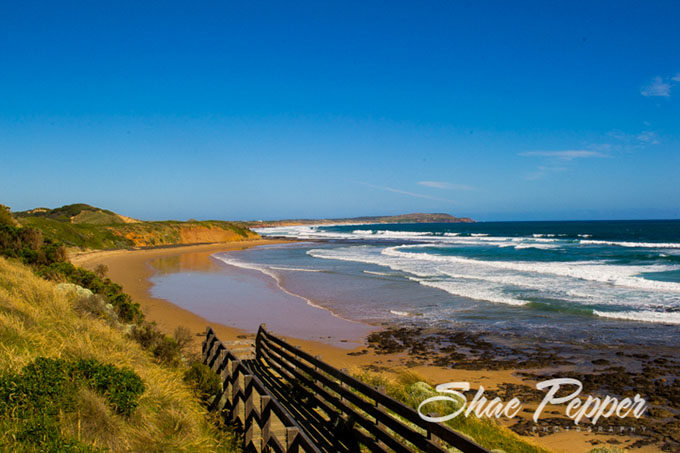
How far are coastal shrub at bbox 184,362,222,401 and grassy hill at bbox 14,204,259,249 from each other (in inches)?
1407

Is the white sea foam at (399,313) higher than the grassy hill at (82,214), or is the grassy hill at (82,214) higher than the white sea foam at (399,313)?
the grassy hill at (82,214)

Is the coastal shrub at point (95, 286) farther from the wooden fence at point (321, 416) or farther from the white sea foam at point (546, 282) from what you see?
the white sea foam at point (546, 282)

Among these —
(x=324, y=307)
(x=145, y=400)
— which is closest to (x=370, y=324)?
(x=324, y=307)

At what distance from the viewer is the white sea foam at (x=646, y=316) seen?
48.4 feet

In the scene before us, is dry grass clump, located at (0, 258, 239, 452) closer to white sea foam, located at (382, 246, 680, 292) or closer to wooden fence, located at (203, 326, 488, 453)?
wooden fence, located at (203, 326, 488, 453)

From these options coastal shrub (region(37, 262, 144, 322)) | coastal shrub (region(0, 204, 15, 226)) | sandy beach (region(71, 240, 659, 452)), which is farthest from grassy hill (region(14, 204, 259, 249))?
coastal shrub (region(37, 262, 144, 322))

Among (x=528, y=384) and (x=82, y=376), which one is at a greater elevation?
(x=82, y=376)

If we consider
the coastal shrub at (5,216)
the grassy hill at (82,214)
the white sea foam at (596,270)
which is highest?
the grassy hill at (82,214)

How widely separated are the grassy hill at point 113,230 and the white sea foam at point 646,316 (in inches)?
1512

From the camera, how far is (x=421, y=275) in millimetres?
27406

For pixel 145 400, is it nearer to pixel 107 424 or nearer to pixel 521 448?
pixel 107 424

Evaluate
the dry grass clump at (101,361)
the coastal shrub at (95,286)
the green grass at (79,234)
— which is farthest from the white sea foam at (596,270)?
the green grass at (79,234)

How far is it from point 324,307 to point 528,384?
9.99 m

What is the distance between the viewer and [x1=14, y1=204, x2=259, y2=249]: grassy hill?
43.2 metres
